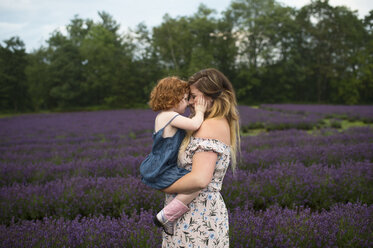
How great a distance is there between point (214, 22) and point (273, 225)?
45.1m

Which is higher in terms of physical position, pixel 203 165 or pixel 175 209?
pixel 203 165

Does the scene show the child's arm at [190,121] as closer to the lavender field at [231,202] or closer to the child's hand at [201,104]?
the child's hand at [201,104]

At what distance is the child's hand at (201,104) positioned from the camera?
1.56 meters

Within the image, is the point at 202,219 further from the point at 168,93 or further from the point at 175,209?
the point at 168,93

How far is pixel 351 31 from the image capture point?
134 feet

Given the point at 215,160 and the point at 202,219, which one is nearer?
the point at 215,160

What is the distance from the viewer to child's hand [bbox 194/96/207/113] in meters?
1.56

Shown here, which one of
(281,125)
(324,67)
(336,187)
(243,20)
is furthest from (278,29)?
(336,187)

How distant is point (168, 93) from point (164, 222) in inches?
29.4

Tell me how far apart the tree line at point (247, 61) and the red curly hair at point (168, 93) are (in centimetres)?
3487

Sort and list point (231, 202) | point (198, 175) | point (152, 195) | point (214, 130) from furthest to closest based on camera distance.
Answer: point (152, 195)
point (231, 202)
point (214, 130)
point (198, 175)

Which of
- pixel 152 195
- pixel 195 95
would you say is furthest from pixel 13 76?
pixel 195 95

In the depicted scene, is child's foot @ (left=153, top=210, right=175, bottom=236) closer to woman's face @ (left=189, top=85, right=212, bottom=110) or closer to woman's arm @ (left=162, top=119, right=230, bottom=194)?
woman's arm @ (left=162, top=119, right=230, bottom=194)

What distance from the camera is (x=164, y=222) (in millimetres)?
1493
